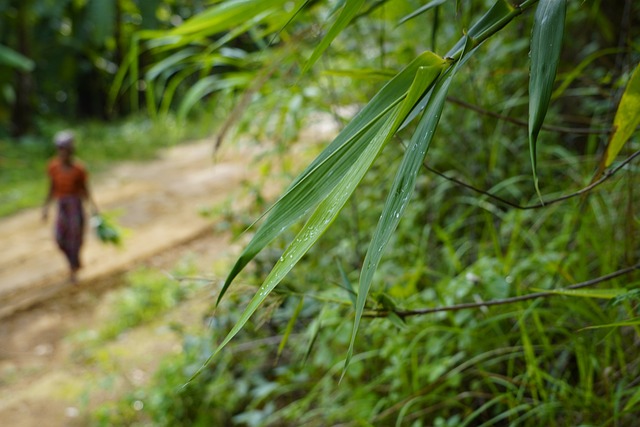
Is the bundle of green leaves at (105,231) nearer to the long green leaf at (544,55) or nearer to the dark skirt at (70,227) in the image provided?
the dark skirt at (70,227)

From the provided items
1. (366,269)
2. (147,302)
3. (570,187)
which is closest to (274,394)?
(570,187)

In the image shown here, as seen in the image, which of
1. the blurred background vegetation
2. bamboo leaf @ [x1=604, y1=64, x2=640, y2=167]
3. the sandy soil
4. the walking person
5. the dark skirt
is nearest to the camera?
bamboo leaf @ [x1=604, y1=64, x2=640, y2=167]

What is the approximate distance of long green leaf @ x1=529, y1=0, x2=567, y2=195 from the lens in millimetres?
458

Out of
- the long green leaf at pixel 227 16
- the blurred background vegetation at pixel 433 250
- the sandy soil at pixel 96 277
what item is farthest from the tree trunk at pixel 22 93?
the long green leaf at pixel 227 16

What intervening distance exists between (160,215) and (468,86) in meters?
5.29

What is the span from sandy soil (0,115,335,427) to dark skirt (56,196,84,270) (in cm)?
26

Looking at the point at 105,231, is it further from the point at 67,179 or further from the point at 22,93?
the point at 22,93

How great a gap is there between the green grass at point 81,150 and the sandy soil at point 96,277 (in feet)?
2.07

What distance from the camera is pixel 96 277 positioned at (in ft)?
16.9

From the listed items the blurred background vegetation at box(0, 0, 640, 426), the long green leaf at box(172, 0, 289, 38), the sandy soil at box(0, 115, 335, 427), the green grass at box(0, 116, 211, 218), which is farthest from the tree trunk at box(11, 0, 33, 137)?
the long green leaf at box(172, 0, 289, 38)

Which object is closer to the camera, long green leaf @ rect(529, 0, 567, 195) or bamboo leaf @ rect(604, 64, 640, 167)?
long green leaf @ rect(529, 0, 567, 195)

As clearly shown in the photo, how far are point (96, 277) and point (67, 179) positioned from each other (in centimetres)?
95

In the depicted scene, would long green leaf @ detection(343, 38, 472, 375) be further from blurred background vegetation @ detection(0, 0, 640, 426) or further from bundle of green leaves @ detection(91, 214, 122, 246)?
bundle of green leaves @ detection(91, 214, 122, 246)

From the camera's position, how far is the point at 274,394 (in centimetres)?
210
